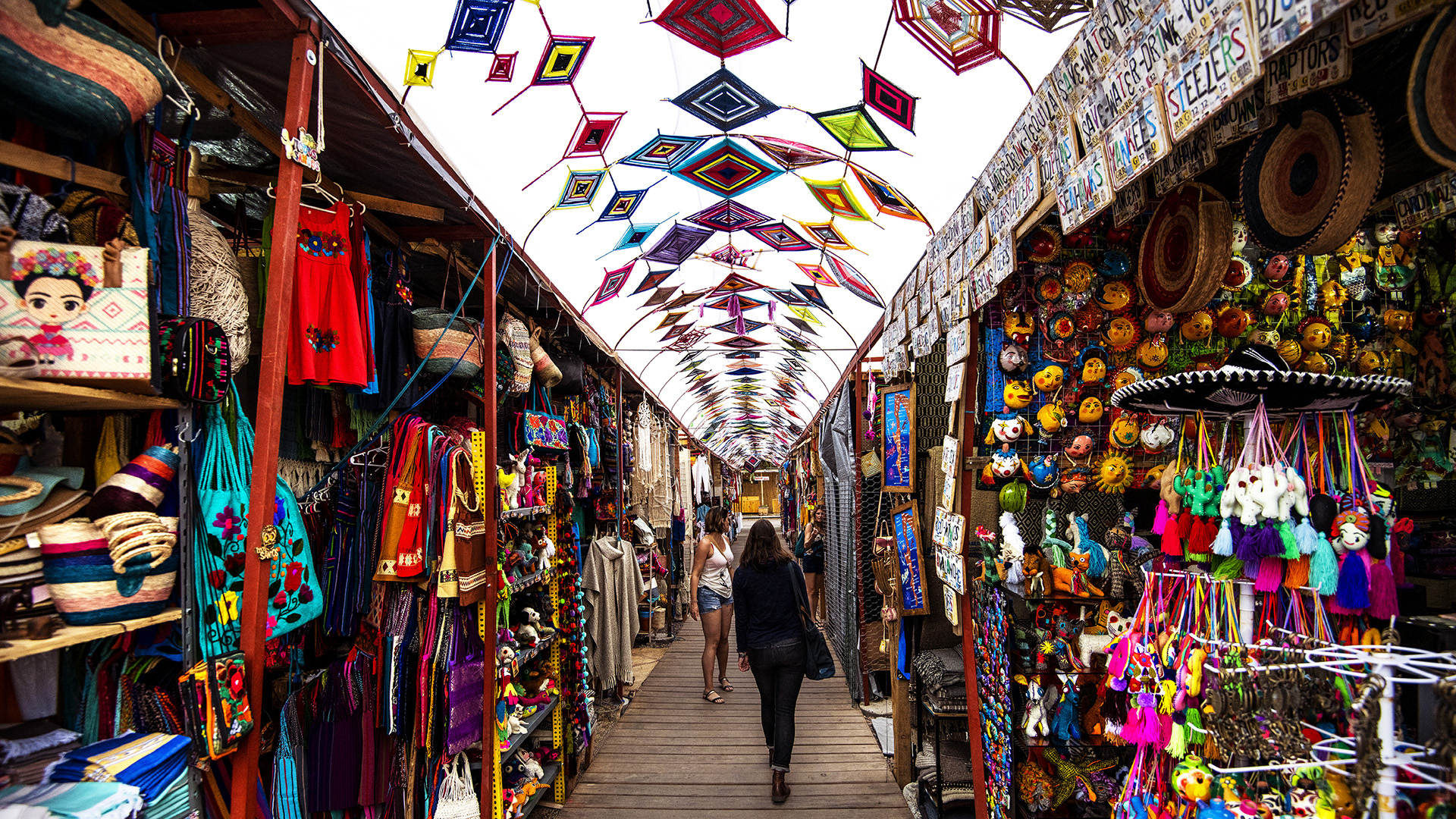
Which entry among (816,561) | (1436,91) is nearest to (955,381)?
(1436,91)

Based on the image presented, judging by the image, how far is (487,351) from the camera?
115 inches

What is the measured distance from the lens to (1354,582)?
1754 millimetres

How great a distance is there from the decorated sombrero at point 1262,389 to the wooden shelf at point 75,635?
2.60 m

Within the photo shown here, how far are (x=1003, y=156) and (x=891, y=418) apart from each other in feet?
7.14

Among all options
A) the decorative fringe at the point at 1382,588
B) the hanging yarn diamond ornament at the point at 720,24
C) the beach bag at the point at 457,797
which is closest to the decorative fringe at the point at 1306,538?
the decorative fringe at the point at 1382,588

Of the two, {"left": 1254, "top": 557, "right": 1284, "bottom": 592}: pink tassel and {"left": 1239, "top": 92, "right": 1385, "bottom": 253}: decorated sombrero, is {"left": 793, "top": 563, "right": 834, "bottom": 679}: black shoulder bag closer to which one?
{"left": 1254, "top": 557, "right": 1284, "bottom": 592}: pink tassel

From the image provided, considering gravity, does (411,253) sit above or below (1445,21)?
above

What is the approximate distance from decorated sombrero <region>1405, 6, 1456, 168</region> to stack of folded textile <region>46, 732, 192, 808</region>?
2767 millimetres

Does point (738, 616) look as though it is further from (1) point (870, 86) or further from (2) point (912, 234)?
(1) point (870, 86)

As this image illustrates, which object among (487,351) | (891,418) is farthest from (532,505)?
(891,418)

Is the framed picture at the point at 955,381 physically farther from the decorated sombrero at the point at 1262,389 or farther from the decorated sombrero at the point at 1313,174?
the decorated sombrero at the point at 1313,174

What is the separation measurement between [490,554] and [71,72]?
2056 millimetres

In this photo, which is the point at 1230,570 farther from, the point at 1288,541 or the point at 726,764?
the point at 726,764

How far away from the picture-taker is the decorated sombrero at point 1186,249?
82.6 inches
